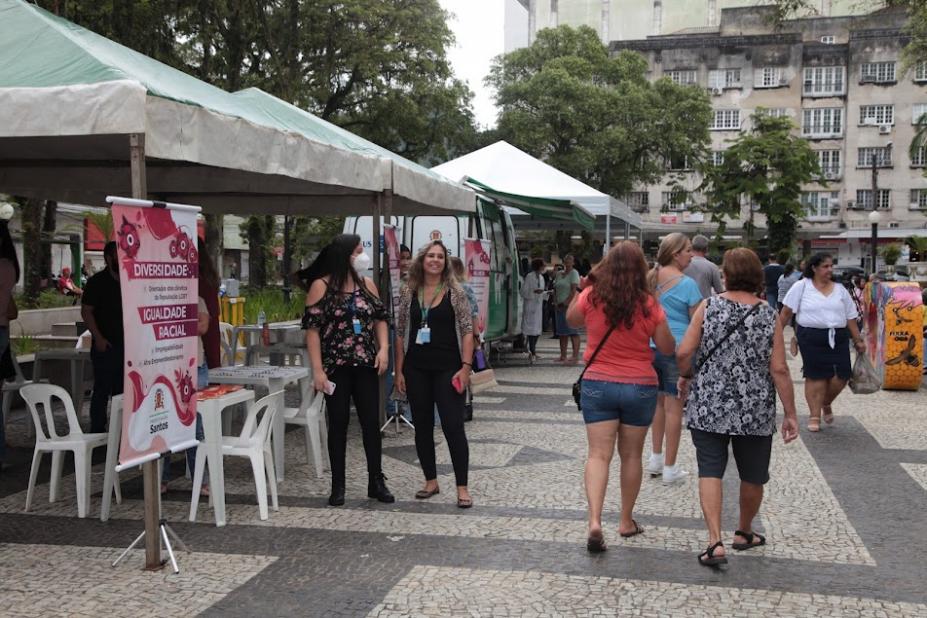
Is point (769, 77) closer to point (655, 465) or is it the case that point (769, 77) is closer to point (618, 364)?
point (655, 465)

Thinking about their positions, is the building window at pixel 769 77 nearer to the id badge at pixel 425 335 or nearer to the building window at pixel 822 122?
the building window at pixel 822 122

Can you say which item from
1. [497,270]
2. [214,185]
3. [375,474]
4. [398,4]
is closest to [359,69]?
[398,4]

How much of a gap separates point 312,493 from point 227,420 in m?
0.91

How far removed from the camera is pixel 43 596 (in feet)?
14.8

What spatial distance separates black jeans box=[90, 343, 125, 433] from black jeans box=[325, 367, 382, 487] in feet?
6.87

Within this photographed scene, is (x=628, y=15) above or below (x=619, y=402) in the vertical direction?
above

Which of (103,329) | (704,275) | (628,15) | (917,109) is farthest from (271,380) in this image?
(628,15)

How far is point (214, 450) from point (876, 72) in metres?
57.0

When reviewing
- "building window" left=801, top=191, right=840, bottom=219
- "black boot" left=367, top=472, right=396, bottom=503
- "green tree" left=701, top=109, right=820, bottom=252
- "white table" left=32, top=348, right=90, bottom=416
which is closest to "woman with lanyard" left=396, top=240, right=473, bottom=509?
"black boot" left=367, top=472, right=396, bottom=503

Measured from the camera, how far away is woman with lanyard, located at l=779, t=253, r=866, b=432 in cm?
902

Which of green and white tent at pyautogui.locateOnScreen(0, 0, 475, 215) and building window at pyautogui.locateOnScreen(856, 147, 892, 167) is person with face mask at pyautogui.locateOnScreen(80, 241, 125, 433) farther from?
building window at pyautogui.locateOnScreen(856, 147, 892, 167)

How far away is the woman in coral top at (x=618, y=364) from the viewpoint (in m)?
5.11

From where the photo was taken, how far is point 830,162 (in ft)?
A: 181

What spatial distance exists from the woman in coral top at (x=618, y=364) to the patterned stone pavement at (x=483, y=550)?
539mm
